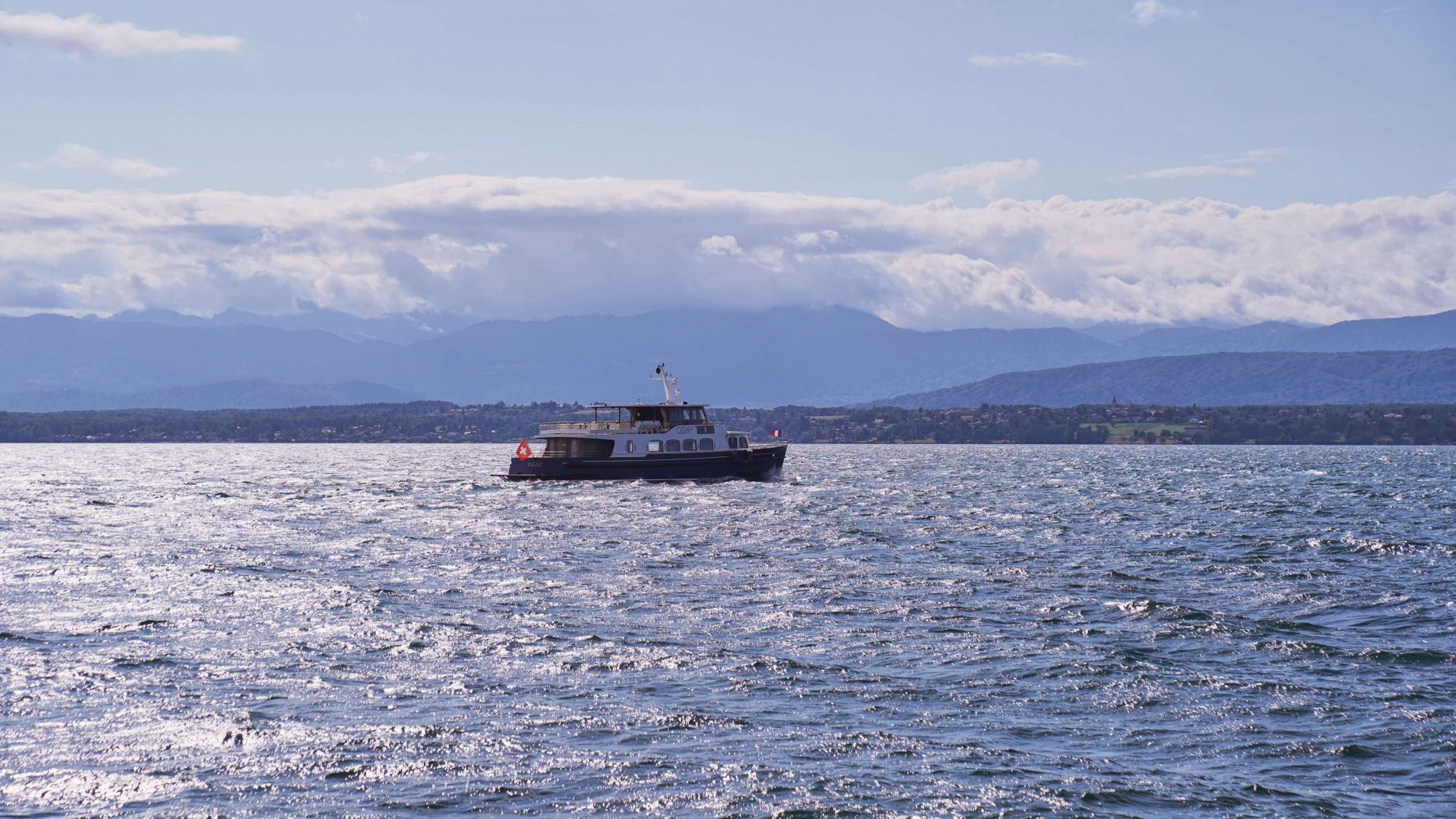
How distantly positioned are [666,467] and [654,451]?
176cm

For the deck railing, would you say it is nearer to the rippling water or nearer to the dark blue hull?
the dark blue hull

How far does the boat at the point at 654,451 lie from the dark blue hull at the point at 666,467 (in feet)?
0.19

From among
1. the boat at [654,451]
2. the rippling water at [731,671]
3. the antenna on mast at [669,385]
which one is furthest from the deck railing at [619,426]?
the rippling water at [731,671]

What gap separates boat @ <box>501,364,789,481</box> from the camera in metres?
105

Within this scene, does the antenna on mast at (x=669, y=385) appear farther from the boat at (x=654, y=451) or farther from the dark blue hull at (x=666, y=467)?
the dark blue hull at (x=666, y=467)

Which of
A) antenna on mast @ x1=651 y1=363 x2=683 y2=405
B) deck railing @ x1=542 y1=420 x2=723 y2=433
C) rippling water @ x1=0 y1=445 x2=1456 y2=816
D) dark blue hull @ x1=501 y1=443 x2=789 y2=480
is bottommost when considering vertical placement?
rippling water @ x1=0 y1=445 x2=1456 y2=816

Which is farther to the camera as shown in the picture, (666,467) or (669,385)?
(669,385)

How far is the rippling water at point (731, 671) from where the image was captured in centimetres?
2081

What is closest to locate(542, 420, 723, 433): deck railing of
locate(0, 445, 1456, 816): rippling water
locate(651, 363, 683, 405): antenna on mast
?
locate(651, 363, 683, 405): antenna on mast

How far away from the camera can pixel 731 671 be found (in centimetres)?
2914

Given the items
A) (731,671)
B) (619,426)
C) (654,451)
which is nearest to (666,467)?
(654,451)

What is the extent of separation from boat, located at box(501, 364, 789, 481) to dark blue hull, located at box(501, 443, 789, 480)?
0.06 meters

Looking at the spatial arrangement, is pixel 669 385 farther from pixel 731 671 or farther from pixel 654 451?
pixel 731 671

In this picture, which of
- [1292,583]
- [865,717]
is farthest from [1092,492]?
[865,717]
